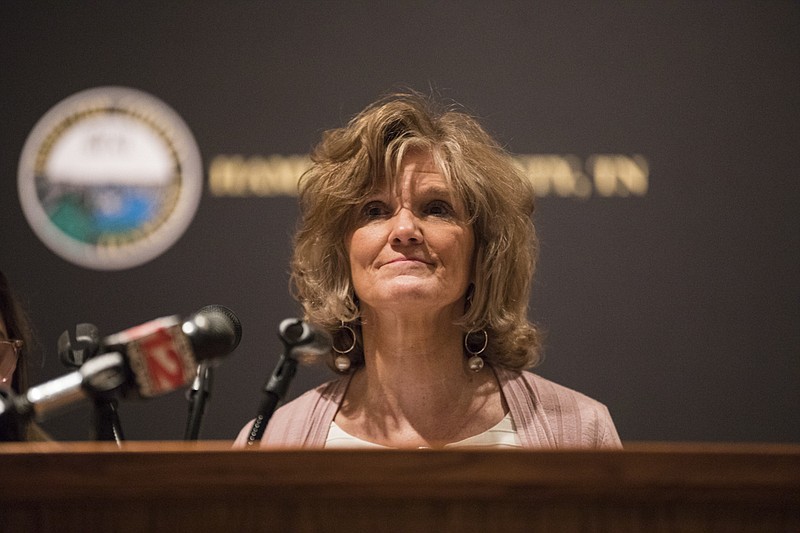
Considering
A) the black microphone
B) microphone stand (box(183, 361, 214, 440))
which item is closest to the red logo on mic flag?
the black microphone

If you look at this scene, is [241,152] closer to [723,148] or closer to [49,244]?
[49,244]

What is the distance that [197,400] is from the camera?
1.08 meters

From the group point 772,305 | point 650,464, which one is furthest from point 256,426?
point 772,305

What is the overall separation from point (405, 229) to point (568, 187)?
92 centimetres

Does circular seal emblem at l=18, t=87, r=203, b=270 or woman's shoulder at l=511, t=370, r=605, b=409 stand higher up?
circular seal emblem at l=18, t=87, r=203, b=270

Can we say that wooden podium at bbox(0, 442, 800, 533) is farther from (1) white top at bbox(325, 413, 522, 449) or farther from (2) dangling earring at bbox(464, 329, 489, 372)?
(2) dangling earring at bbox(464, 329, 489, 372)

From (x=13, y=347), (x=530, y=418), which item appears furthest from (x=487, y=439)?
(x=13, y=347)

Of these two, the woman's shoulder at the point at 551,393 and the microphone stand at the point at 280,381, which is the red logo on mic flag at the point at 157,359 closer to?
the microphone stand at the point at 280,381

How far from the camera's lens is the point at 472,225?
170cm

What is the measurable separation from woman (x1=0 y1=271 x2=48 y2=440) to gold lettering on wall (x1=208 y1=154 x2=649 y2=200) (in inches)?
31.3

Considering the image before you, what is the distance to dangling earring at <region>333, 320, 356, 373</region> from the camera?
1736mm

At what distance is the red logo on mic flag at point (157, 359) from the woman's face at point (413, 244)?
2.50 ft

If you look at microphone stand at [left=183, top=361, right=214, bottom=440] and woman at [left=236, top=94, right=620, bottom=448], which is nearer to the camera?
microphone stand at [left=183, top=361, right=214, bottom=440]

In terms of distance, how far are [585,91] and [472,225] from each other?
2.90 ft
